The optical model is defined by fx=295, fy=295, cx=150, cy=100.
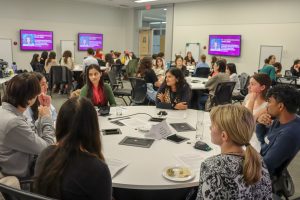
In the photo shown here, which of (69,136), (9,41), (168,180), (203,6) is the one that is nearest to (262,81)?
(168,180)

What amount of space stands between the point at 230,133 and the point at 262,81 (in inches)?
71.8

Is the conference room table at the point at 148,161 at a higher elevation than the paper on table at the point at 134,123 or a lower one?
lower

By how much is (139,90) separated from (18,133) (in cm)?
334

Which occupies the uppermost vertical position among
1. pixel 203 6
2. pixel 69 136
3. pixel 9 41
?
pixel 203 6

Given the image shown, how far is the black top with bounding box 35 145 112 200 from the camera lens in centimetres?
123

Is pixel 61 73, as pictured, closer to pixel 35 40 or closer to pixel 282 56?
pixel 35 40

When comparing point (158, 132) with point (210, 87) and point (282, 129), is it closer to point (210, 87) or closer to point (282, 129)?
point (282, 129)

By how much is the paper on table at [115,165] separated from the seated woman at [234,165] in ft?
1.92

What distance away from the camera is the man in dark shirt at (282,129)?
1897 mm

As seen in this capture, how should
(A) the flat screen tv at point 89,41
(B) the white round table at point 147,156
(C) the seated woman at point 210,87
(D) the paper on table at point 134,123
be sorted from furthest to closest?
(A) the flat screen tv at point 89,41, (C) the seated woman at point 210,87, (D) the paper on table at point 134,123, (B) the white round table at point 147,156

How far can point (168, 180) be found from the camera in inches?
67.7

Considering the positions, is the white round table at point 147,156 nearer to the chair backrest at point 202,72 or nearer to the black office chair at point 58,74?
the chair backrest at point 202,72

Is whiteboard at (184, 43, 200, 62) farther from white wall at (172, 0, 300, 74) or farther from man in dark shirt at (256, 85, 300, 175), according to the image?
man in dark shirt at (256, 85, 300, 175)

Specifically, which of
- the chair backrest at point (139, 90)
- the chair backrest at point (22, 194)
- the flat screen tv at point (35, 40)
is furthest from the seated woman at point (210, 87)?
the flat screen tv at point (35, 40)
